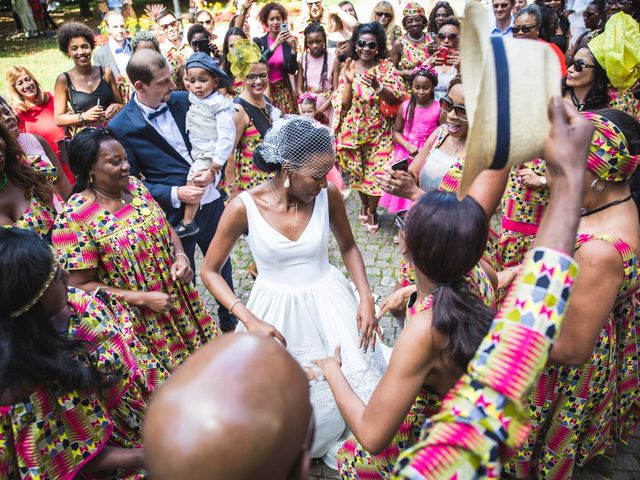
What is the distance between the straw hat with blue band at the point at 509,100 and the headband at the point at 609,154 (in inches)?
48.6

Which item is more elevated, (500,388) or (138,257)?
(500,388)

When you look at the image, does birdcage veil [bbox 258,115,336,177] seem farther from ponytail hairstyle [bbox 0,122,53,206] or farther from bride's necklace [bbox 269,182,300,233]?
ponytail hairstyle [bbox 0,122,53,206]

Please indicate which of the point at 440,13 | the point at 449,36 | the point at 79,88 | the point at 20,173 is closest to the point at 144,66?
the point at 20,173

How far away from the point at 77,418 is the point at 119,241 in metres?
1.36

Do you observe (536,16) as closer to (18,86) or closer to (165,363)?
(165,363)

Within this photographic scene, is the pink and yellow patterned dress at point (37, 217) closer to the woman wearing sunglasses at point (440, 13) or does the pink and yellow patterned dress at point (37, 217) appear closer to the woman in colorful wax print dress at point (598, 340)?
the woman in colorful wax print dress at point (598, 340)

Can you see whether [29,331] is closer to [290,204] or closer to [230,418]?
[230,418]

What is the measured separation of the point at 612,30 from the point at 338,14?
6175 mm

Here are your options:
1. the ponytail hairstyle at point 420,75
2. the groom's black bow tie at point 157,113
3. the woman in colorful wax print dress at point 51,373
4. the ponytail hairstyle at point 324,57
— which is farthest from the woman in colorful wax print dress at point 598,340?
the ponytail hairstyle at point 324,57

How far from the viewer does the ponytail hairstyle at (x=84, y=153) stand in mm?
2990

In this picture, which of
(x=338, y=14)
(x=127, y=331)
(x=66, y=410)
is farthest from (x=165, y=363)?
(x=338, y=14)

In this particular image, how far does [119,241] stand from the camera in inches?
118

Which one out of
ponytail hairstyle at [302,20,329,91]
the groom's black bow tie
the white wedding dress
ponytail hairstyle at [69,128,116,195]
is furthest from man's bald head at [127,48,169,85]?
ponytail hairstyle at [302,20,329,91]

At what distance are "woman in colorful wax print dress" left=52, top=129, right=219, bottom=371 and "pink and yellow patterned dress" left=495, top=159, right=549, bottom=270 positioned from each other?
2425mm
